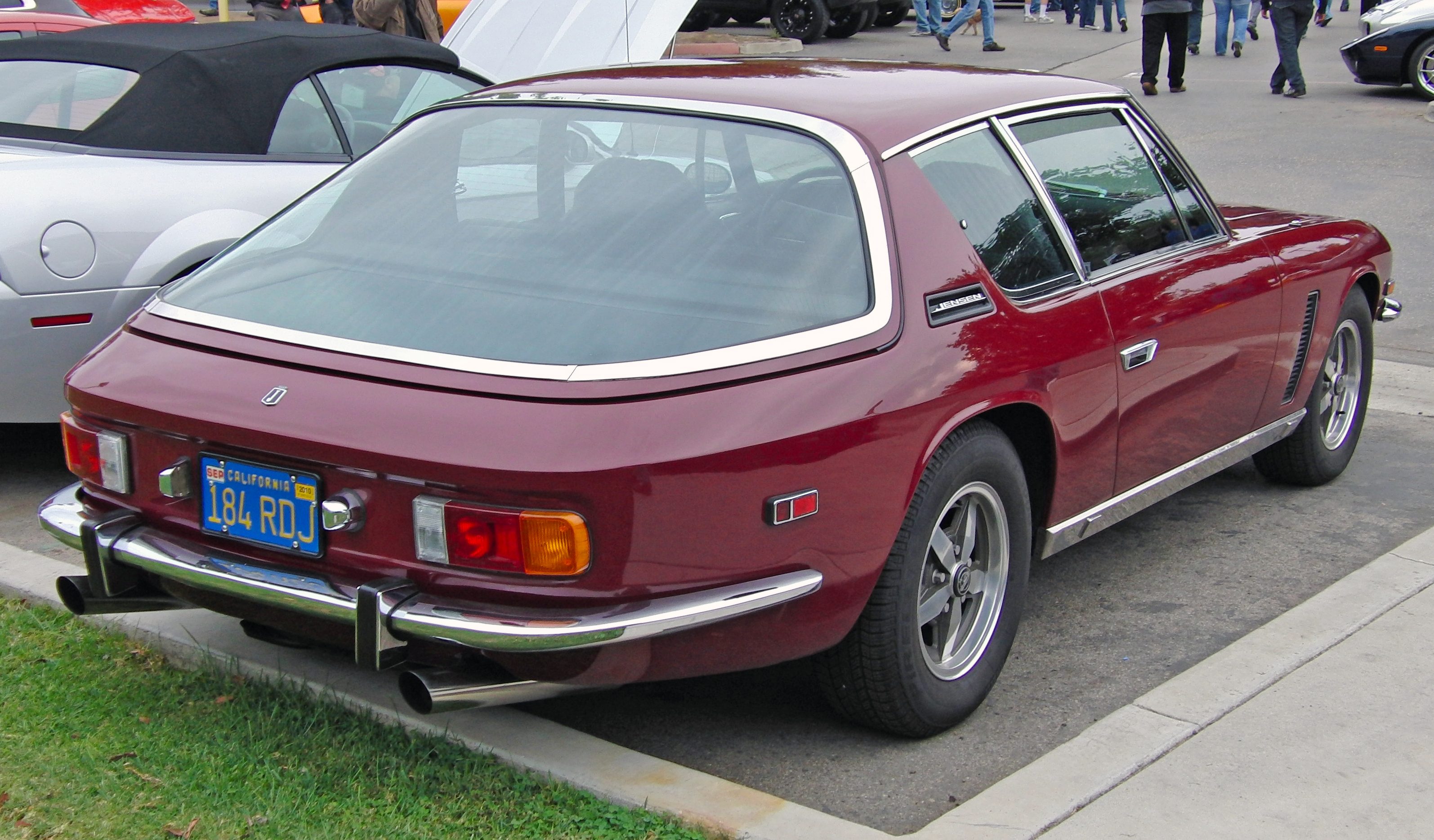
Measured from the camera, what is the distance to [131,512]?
124 inches

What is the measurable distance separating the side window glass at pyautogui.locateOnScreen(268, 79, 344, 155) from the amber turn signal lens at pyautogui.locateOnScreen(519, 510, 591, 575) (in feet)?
11.0

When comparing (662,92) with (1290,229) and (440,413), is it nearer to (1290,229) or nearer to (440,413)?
(440,413)

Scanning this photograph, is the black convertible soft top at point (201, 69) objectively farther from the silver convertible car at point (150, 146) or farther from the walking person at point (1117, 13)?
the walking person at point (1117, 13)

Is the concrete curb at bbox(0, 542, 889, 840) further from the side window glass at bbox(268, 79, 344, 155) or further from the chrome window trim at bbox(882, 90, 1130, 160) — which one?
the side window glass at bbox(268, 79, 344, 155)

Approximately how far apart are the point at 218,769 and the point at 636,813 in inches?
36.0

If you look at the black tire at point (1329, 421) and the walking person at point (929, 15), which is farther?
the walking person at point (929, 15)

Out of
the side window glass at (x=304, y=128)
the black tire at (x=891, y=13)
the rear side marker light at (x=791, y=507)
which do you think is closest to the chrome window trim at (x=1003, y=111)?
the rear side marker light at (x=791, y=507)

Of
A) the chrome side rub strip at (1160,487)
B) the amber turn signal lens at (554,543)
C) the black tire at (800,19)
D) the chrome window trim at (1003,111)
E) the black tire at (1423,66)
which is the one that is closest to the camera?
the amber turn signal lens at (554,543)

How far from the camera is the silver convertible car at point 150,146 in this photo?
4.64 metres

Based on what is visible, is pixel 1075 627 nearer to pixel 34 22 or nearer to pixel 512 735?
pixel 512 735

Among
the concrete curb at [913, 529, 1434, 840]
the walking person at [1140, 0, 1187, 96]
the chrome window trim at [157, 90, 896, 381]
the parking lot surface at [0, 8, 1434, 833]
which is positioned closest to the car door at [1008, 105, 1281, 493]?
the parking lot surface at [0, 8, 1434, 833]

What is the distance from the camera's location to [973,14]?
69.5ft

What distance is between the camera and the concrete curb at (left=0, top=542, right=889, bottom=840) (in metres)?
2.86

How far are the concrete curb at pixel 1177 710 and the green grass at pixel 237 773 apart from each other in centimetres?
64
